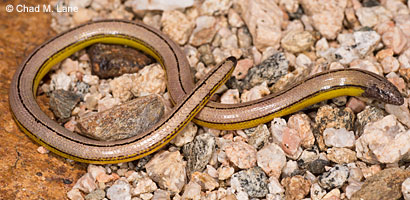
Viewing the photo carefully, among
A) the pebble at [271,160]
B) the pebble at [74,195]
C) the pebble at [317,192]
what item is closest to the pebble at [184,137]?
the pebble at [271,160]

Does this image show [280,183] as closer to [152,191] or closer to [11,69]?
[152,191]

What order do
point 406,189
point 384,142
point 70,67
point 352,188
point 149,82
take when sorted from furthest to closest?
point 70,67, point 149,82, point 384,142, point 352,188, point 406,189

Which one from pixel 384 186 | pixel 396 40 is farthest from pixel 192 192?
pixel 396 40

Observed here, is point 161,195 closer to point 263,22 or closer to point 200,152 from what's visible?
point 200,152

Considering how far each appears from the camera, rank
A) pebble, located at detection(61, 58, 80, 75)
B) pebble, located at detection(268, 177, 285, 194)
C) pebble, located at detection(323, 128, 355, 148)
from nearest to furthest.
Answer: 1. pebble, located at detection(268, 177, 285, 194)
2. pebble, located at detection(323, 128, 355, 148)
3. pebble, located at detection(61, 58, 80, 75)

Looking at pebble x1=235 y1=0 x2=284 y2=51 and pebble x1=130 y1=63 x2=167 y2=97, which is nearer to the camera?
pebble x1=130 y1=63 x2=167 y2=97

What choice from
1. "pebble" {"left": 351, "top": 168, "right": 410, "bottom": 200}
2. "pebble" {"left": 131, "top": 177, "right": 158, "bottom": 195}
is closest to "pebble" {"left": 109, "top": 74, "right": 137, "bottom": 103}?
"pebble" {"left": 131, "top": 177, "right": 158, "bottom": 195}

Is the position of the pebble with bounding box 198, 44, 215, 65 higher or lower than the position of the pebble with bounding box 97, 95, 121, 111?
higher

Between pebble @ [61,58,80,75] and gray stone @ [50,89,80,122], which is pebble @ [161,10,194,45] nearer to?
pebble @ [61,58,80,75]
